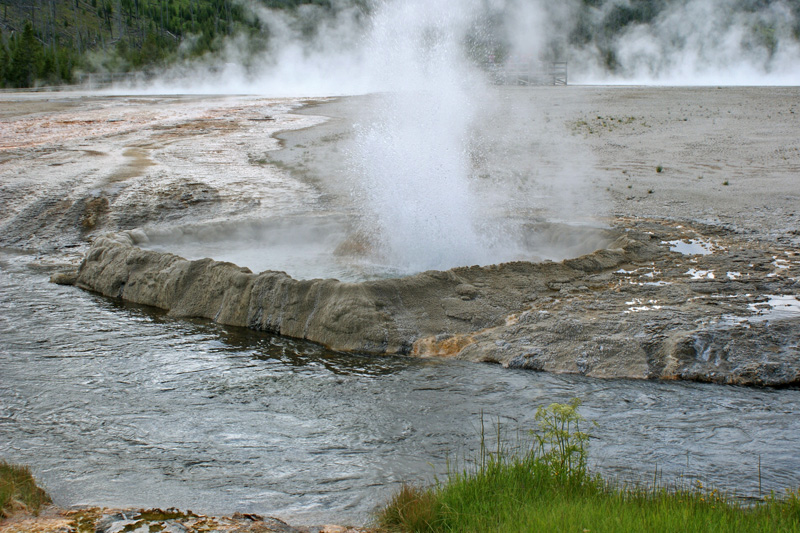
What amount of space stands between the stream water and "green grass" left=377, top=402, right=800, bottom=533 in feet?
1.12

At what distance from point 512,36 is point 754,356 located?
27.9 metres

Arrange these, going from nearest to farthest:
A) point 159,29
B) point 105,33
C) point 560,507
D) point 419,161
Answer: point 560,507 < point 419,161 < point 159,29 < point 105,33

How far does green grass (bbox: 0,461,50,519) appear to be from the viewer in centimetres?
268

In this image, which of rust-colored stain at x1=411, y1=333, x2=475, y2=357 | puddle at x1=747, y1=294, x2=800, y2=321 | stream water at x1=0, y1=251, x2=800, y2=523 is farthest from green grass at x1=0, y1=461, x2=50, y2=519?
puddle at x1=747, y1=294, x2=800, y2=321

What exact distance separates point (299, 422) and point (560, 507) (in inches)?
66.8

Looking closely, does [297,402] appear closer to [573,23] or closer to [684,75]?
[684,75]

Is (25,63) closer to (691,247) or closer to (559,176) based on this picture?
(559,176)

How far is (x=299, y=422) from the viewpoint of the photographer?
3.60m

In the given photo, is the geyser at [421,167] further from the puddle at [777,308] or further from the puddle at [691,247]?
the puddle at [777,308]

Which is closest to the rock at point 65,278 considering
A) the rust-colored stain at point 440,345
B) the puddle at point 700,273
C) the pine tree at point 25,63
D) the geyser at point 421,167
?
the geyser at point 421,167

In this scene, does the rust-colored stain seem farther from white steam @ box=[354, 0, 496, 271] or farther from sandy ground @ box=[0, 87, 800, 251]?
sandy ground @ box=[0, 87, 800, 251]

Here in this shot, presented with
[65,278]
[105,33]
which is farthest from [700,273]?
[105,33]

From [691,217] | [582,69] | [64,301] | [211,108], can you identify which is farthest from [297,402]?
[582,69]

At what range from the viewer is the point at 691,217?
24.6 ft
